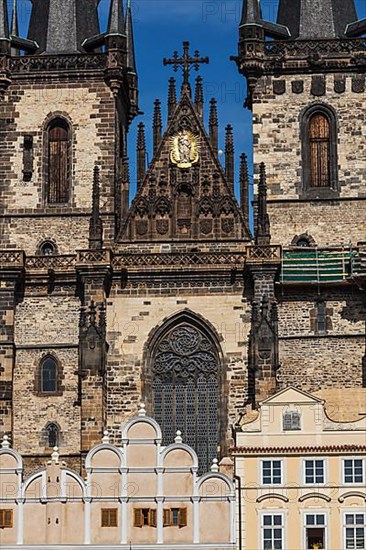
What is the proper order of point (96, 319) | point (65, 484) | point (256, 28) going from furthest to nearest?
point (256, 28) → point (96, 319) → point (65, 484)

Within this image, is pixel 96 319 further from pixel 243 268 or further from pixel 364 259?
pixel 364 259

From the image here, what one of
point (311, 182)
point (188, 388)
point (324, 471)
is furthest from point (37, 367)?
point (324, 471)

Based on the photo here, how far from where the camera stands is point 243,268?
5559 cm

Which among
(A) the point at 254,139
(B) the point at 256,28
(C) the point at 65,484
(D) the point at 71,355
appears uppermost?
(B) the point at 256,28

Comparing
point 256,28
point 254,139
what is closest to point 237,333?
point 254,139

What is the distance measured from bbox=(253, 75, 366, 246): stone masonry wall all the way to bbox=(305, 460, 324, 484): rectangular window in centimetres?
→ 1282

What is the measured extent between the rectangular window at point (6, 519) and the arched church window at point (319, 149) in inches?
682

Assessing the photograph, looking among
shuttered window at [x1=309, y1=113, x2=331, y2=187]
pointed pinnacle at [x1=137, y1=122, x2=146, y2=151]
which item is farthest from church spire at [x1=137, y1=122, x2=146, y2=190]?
shuttered window at [x1=309, y1=113, x2=331, y2=187]

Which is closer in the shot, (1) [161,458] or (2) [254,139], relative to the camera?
(1) [161,458]

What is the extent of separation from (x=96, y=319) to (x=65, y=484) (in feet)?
32.1

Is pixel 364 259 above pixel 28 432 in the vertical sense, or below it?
above

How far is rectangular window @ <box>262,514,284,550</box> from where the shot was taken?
147 feet

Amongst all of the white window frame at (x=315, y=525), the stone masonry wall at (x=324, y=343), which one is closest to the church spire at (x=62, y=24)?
the stone masonry wall at (x=324, y=343)

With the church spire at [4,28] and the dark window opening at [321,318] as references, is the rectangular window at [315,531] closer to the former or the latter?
the dark window opening at [321,318]
